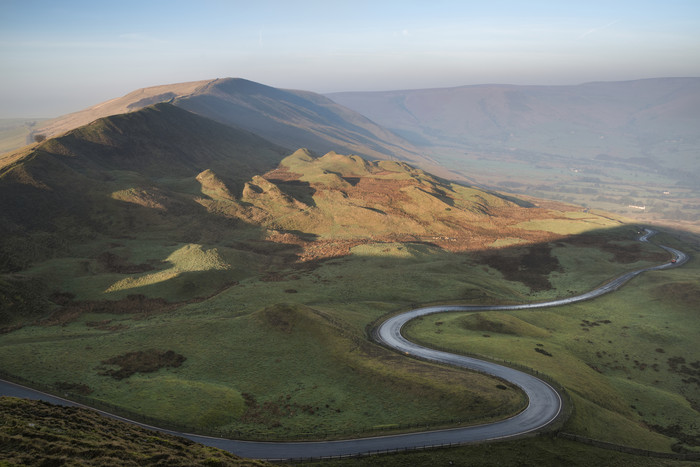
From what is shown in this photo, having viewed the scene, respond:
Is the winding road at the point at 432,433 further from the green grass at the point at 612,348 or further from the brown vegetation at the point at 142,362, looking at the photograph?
the brown vegetation at the point at 142,362

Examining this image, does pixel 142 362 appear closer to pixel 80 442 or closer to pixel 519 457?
pixel 80 442

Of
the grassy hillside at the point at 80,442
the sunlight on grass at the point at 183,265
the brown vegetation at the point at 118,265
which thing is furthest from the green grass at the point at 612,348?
the brown vegetation at the point at 118,265

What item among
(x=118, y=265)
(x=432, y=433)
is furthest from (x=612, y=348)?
(x=118, y=265)

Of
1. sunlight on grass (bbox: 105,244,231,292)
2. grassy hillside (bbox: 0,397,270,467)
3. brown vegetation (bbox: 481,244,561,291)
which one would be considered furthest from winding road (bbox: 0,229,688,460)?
brown vegetation (bbox: 481,244,561,291)

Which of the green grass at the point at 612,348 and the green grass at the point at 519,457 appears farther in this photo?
the green grass at the point at 612,348

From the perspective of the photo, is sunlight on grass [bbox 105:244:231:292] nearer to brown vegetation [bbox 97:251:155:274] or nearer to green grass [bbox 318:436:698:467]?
brown vegetation [bbox 97:251:155:274]

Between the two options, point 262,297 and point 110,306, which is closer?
point 110,306

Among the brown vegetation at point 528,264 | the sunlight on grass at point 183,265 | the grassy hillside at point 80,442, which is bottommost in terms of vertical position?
the brown vegetation at point 528,264

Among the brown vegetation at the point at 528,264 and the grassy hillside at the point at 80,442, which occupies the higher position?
the grassy hillside at the point at 80,442

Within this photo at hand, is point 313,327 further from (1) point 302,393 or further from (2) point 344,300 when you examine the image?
(2) point 344,300

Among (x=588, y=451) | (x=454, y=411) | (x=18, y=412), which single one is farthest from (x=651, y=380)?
(x=18, y=412)

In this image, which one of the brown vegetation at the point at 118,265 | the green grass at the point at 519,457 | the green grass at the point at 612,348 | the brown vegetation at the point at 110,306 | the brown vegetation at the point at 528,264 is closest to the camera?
the green grass at the point at 519,457
